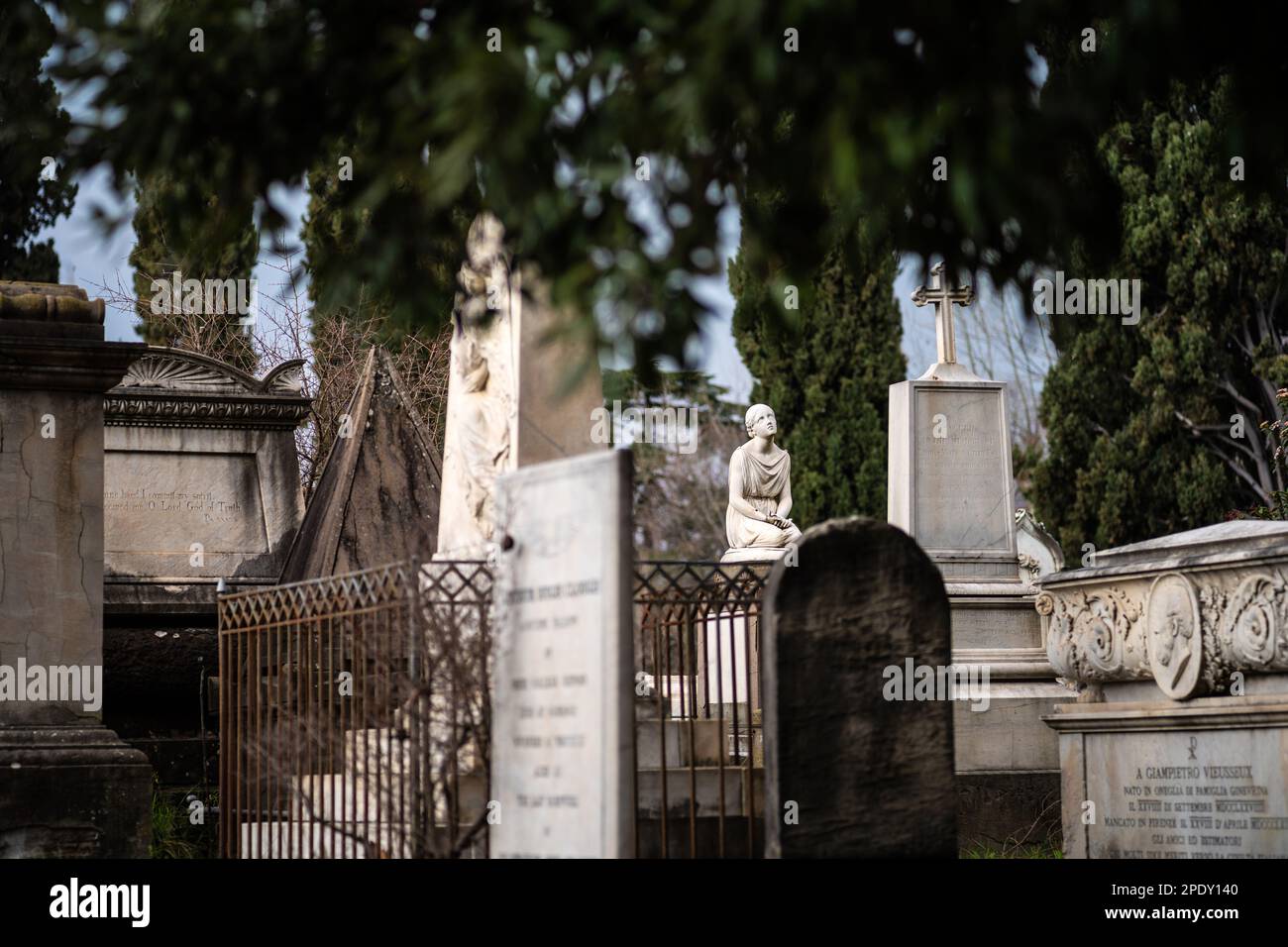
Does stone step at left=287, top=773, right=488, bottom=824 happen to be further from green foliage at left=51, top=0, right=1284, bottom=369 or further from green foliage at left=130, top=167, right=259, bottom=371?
green foliage at left=130, top=167, right=259, bottom=371

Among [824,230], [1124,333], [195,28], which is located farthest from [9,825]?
[1124,333]

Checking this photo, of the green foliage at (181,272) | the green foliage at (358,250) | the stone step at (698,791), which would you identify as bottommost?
the stone step at (698,791)

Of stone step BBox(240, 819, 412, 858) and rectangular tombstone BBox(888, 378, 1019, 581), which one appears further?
rectangular tombstone BBox(888, 378, 1019, 581)

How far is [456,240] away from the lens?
6547mm

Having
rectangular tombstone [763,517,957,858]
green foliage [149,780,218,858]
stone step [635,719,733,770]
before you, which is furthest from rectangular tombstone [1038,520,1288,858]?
green foliage [149,780,218,858]

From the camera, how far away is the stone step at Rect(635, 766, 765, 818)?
28.2 feet

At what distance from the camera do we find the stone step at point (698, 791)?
8.60 metres

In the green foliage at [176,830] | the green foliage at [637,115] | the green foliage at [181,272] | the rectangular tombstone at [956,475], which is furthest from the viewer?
the green foliage at [181,272]

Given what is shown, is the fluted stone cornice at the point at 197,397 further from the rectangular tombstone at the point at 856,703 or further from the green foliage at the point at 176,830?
the rectangular tombstone at the point at 856,703

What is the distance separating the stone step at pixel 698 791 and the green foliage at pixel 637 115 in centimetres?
328

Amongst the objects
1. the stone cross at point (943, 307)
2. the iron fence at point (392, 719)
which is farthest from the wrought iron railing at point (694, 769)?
the stone cross at point (943, 307)

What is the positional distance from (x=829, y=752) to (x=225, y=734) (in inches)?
161
